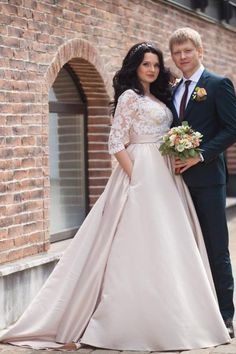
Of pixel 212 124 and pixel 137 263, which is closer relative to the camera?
pixel 137 263

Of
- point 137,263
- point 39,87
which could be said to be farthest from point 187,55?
point 39,87

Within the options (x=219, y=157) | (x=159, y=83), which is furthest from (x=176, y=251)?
(x=159, y=83)

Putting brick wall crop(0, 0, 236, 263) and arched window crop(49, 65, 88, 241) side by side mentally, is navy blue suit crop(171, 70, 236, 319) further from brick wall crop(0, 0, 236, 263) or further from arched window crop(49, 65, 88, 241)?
arched window crop(49, 65, 88, 241)

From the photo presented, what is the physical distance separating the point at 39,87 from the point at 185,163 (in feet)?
7.09

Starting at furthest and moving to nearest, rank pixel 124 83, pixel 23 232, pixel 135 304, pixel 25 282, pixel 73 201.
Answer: pixel 73 201, pixel 23 232, pixel 25 282, pixel 124 83, pixel 135 304

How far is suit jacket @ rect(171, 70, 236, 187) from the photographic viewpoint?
5531 mm

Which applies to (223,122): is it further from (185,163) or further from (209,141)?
(185,163)

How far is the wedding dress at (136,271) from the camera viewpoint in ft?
17.6

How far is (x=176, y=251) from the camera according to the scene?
5.52 meters

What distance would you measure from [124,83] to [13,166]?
1.51 metres

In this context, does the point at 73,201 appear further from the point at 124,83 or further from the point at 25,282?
the point at 124,83

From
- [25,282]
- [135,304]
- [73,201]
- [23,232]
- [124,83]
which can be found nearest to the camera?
[135,304]

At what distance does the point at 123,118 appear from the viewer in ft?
18.5

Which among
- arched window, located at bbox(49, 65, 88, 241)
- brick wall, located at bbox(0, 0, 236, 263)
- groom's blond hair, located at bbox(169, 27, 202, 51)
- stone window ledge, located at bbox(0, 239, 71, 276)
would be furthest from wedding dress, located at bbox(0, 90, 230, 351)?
arched window, located at bbox(49, 65, 88, 241)
